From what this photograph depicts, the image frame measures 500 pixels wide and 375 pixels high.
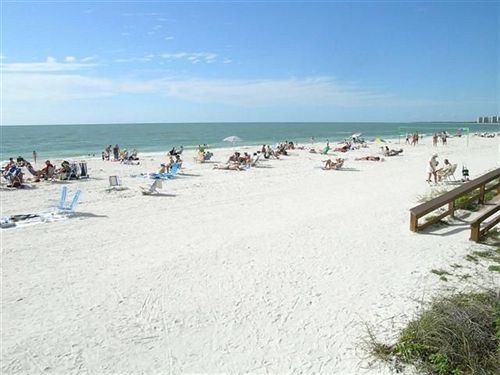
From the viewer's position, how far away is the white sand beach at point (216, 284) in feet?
12.4

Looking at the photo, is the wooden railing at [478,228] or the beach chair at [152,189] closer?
the wooden railing at [478,228]

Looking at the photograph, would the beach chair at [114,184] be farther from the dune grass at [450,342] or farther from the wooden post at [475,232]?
the dune grass at [450,342]

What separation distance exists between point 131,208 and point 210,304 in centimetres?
588

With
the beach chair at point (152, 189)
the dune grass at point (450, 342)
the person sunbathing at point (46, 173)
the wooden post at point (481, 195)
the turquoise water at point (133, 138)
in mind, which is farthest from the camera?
the turquoise water at point (133, 138)

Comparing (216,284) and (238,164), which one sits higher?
(238,164)

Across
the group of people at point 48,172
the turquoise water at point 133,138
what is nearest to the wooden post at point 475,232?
the group of people at point 48,172

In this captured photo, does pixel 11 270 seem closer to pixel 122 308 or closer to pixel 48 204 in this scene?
pixel 122 308

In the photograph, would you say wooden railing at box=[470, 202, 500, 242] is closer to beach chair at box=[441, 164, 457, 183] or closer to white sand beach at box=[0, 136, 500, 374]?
white sand beach at box=[0, 136, 500, 374]

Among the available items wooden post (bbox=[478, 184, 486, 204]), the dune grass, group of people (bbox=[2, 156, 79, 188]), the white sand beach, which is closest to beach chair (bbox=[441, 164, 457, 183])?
the white sand beach

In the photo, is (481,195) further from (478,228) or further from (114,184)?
(114,184)

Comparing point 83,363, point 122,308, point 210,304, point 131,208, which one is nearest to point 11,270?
point 122,308

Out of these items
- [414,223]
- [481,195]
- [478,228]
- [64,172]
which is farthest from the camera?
[64,172]

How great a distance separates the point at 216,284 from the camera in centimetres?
521

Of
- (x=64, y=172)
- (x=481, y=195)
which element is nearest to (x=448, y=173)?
(x=481, y=195)
